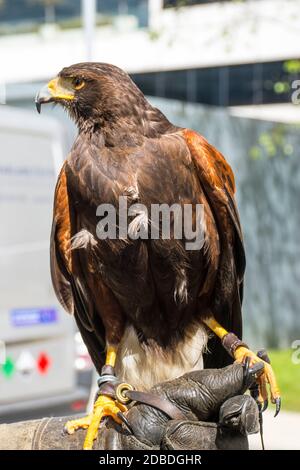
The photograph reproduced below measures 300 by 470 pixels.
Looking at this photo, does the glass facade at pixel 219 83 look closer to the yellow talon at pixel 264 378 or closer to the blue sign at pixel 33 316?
the blue sign at pixel 33 316

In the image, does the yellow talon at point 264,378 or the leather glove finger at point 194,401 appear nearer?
the leather glove finger at point 194,401

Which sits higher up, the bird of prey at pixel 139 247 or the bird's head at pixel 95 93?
the bird's head at pixel 95 93

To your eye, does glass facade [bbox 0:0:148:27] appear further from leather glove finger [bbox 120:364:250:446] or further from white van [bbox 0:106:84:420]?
leather glove finger [bbox 120:364:250:446]

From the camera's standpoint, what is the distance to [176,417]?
3.18 meters

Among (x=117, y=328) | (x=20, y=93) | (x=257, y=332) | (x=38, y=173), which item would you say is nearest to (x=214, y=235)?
(x=117, y=328)

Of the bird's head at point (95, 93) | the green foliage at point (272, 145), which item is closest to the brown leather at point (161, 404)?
the bird's head at point (95, 93)

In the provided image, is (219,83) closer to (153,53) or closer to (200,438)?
(153,53)

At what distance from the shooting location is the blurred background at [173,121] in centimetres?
662

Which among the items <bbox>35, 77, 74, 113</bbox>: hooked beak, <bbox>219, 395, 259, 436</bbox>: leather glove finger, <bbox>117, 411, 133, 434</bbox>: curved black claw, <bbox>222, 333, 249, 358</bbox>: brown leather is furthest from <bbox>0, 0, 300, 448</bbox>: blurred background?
<bbox>219, 395, 259, 436</bbox>: leather glove finger

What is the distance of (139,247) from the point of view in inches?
138

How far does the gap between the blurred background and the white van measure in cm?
1

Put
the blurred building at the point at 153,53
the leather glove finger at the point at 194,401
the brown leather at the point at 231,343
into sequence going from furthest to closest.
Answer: the blurred building at the point at 153,53, the brown leather at the point at 231,343, the leather glove finger at the point at 194,401

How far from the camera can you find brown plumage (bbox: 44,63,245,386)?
3473 millimetres
